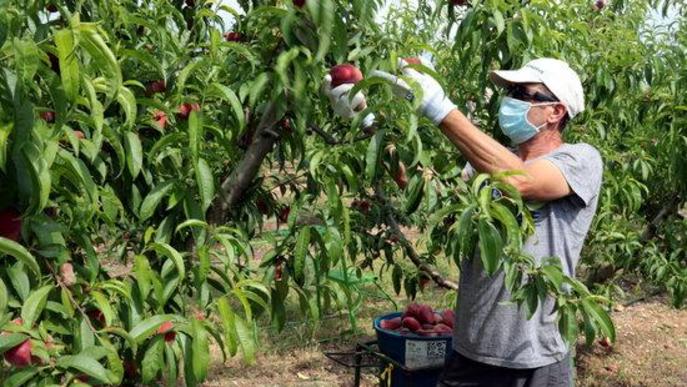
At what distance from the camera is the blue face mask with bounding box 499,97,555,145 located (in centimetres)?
213

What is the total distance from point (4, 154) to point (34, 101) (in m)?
0.22

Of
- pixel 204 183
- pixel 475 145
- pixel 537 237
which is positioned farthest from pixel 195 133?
pixel 537 237

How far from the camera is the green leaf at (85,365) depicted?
1.14m

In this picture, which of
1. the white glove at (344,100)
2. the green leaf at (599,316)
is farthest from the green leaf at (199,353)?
the green leaf at (599,316)

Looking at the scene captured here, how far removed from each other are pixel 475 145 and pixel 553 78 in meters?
0.41

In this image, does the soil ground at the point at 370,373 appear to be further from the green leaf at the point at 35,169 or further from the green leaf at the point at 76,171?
→ the green leaf at the point at 35,169

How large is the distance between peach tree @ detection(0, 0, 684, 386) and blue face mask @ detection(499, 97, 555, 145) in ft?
0.60

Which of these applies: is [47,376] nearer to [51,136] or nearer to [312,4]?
[51,136]

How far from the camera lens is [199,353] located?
1.32 m

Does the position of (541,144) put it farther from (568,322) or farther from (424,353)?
(424,353)

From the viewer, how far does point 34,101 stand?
1.24m

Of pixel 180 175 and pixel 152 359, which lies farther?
pixel 180 175

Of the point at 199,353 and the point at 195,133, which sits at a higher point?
the point at 195,133

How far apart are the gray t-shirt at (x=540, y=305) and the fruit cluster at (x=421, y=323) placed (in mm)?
917
